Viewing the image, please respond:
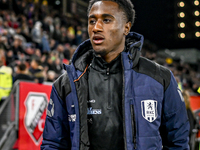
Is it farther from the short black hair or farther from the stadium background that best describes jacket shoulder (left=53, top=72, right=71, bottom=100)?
the stadium background

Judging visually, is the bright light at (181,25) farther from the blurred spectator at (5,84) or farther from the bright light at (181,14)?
the blurred spectator at (5,84)

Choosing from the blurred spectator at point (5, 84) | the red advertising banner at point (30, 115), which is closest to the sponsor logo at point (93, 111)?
the red advertising banner at point (30, 115)

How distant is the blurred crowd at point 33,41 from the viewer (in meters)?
6.90

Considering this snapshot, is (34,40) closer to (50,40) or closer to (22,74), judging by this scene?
(50,40)

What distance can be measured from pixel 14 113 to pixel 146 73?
337cm

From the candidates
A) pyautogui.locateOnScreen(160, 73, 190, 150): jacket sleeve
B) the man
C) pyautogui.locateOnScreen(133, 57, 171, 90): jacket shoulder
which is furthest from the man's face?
pyautogui.locateOnScreen(160, 73, 190, 150): jacket sleeve

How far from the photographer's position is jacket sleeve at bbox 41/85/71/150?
188 cm

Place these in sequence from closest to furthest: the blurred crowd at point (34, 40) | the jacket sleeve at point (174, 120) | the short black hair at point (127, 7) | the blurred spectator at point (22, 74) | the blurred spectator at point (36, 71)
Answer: the jacket sleeve at point (174, 120) < the short black hair at point (127, 7) < the blurred spectator at point (22, 74) < the blurred spectator at point (36, 71) < the blurred crowd at point (34, 40)

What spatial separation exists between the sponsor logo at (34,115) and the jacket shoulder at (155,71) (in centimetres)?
322

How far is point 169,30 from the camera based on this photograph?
1853 cm

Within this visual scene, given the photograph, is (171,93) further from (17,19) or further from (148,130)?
(17,19)

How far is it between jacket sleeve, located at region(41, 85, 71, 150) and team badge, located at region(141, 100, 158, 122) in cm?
57

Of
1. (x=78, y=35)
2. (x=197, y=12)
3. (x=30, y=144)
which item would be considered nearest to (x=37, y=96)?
(x=30, y=144)

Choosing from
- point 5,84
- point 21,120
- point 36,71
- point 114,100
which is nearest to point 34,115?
point 21,120
